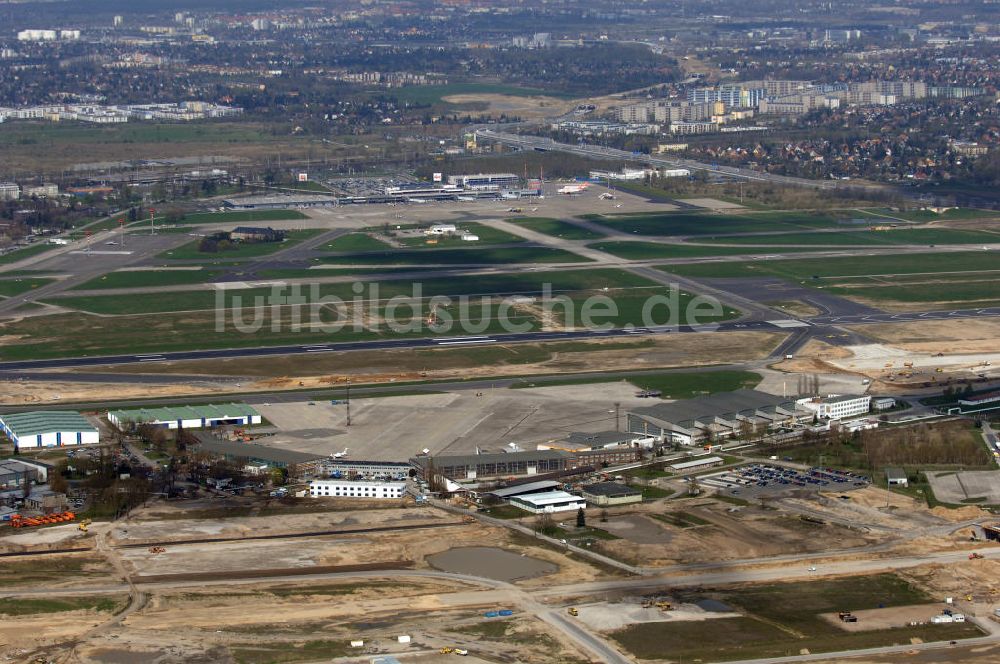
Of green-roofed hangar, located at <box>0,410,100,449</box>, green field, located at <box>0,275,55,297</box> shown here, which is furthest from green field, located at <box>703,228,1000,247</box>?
green-roofed hangar, located at <box>0,410,100,449</box>

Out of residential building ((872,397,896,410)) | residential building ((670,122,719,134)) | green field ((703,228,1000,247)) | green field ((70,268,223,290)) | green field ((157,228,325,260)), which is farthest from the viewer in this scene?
residential building ((670,122,719,134))

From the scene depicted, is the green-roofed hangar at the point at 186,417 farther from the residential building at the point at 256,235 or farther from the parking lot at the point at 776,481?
the residential building at the point at 256,235

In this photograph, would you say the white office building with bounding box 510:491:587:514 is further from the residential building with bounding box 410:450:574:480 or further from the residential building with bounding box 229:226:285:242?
the residential building with bounding box 229:226:285:242

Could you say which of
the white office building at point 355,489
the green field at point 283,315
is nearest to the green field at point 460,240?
the green field at point 283,315

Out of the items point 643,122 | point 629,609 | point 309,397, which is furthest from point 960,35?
point 629,609

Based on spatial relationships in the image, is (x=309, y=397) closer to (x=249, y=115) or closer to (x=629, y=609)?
(x=629, y=609)

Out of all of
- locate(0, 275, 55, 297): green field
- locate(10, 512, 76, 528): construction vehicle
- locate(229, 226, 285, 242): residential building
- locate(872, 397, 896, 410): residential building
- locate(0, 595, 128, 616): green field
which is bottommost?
locate(0, 595, 128, 616): green field
